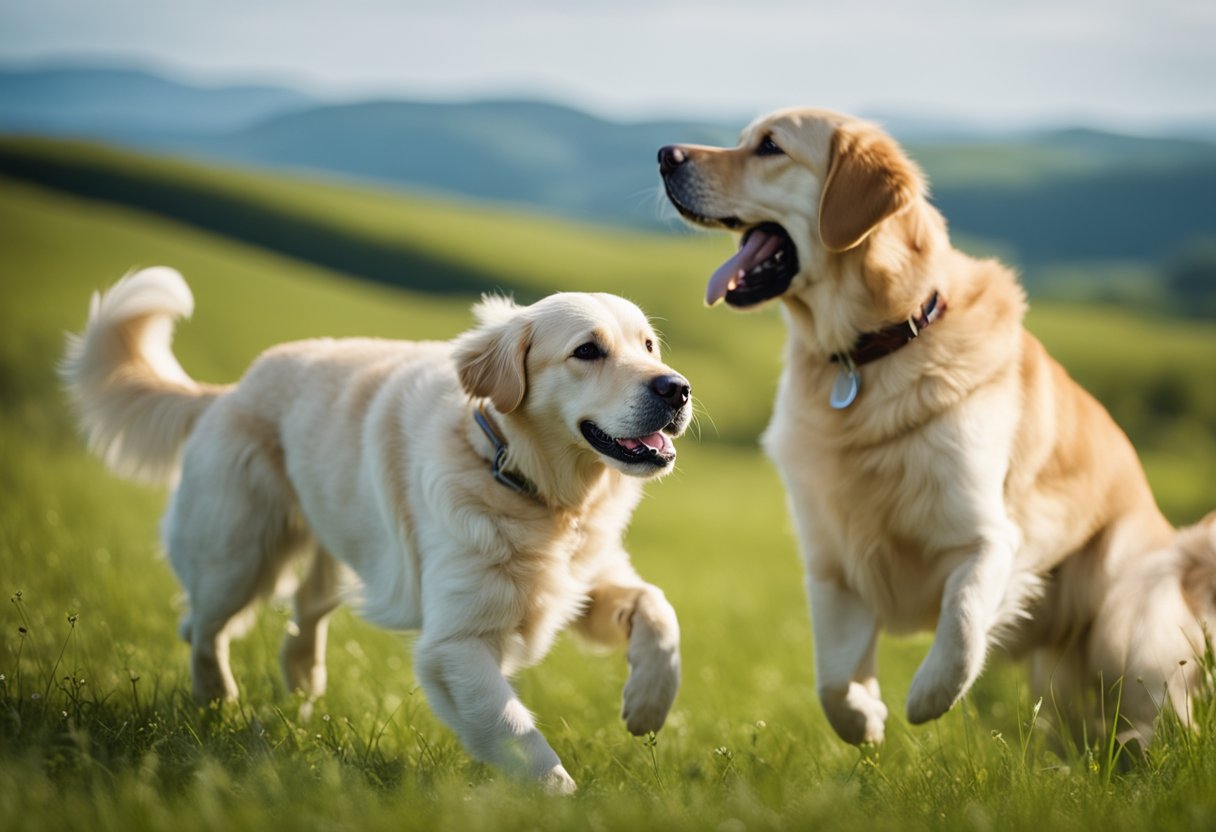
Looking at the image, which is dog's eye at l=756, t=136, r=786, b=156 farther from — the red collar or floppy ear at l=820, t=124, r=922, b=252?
the red collar

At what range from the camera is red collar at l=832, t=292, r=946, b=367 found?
14.0ft

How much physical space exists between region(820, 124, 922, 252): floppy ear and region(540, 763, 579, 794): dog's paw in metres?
2.13

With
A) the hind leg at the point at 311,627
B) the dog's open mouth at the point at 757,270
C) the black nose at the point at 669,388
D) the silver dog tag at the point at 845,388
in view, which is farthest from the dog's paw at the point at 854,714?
the hind leg at the point at 311,627

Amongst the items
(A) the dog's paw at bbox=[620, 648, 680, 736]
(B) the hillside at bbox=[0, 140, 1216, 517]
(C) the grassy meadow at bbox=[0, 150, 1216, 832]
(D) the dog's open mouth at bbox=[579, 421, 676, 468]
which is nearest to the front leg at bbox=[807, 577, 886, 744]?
(C) the grassy meadow at bbox=[0, 150, 1216, 832]

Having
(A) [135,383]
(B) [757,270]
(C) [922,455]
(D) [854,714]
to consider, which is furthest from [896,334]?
(A) [135,383]

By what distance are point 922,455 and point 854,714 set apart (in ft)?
3.30

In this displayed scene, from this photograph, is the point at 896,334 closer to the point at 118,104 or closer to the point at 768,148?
the point at 768,148

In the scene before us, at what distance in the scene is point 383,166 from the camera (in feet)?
322

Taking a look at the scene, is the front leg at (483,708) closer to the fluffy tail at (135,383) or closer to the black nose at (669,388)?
the black nose at (669,388)

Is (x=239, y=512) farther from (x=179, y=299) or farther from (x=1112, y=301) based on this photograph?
(x=1112, y=301)

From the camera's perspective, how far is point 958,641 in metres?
3.86

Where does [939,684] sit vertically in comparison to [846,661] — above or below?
above

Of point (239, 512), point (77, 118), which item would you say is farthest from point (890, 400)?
point (77, 118)

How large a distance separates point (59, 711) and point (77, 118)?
347 feet
